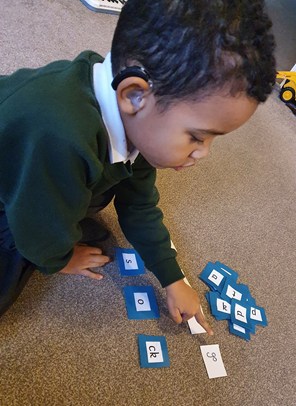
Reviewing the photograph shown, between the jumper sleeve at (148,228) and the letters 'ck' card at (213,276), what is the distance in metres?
0.17

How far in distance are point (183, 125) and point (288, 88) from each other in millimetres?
1776

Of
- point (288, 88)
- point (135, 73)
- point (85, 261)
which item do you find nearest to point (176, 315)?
point (85, 261)

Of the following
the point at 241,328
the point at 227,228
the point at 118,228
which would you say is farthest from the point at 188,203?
the point at 241,328

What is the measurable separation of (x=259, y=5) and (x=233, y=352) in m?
0.76

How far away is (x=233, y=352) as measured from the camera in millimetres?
906

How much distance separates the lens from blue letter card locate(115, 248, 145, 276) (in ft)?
3.09

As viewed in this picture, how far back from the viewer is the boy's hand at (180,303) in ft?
2.81

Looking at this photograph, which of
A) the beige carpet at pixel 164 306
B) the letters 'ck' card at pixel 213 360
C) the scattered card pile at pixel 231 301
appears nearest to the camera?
the beige carpet at pixel 164 306

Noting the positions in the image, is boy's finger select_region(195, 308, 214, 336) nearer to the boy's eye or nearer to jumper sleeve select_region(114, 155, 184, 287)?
jumper sleeve select_region(114, 155, 184, 287)

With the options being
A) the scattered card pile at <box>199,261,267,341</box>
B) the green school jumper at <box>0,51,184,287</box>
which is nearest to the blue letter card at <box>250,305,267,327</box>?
the scattered card pile at <box>199,261,267,341</box>

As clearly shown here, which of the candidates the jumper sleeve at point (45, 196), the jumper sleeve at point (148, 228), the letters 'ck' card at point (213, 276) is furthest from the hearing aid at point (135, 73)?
the letters 'ck' card at point (213, 276)

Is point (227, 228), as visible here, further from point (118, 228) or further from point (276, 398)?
point (276, 398)

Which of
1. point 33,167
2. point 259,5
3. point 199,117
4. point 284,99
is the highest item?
point 259,5

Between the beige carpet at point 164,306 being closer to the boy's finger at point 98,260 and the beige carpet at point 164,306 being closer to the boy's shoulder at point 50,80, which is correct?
the boy's finger at point 98,260
